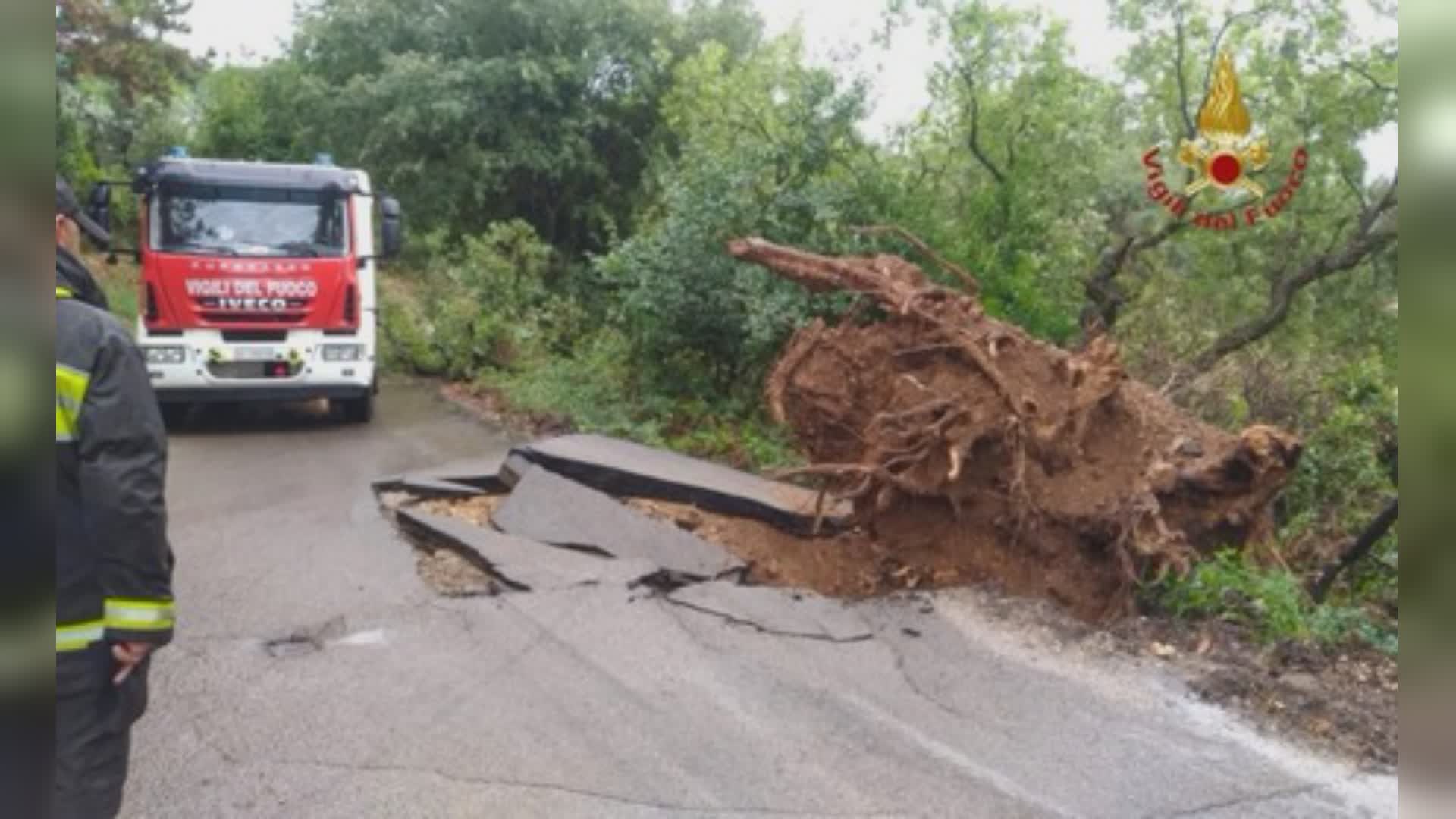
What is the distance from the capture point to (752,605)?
653 cm

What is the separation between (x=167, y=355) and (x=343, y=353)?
5.39 feet

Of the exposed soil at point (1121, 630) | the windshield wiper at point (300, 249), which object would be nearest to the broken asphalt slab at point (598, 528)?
the exposed soil at point (1121, 630)

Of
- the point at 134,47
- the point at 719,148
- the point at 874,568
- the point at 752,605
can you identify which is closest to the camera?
the point at 752,605

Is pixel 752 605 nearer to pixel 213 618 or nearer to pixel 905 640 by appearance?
pixel 905 640

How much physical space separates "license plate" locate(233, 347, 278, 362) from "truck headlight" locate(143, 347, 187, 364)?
0.47m

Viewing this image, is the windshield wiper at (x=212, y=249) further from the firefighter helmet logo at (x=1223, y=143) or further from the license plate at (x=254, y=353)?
the firefighter helmet logo at (x=1223, y=143)

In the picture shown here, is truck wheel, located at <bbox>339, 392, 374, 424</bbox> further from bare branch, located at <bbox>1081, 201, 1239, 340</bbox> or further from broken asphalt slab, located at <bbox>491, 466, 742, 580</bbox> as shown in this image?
bare branch, located at <bbox>1081, 201, 1239, 340</bbox>

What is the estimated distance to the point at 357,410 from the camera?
40.1 ft

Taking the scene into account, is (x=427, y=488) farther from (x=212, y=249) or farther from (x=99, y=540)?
(x=99, y=540)

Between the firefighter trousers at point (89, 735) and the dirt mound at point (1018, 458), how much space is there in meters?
5.06

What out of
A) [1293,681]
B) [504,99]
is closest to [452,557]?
[1293,681]

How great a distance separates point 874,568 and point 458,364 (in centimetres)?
962

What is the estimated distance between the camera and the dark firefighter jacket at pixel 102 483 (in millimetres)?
2709

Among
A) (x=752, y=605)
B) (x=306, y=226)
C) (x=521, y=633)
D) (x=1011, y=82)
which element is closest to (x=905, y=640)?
(x=752, y=605)
